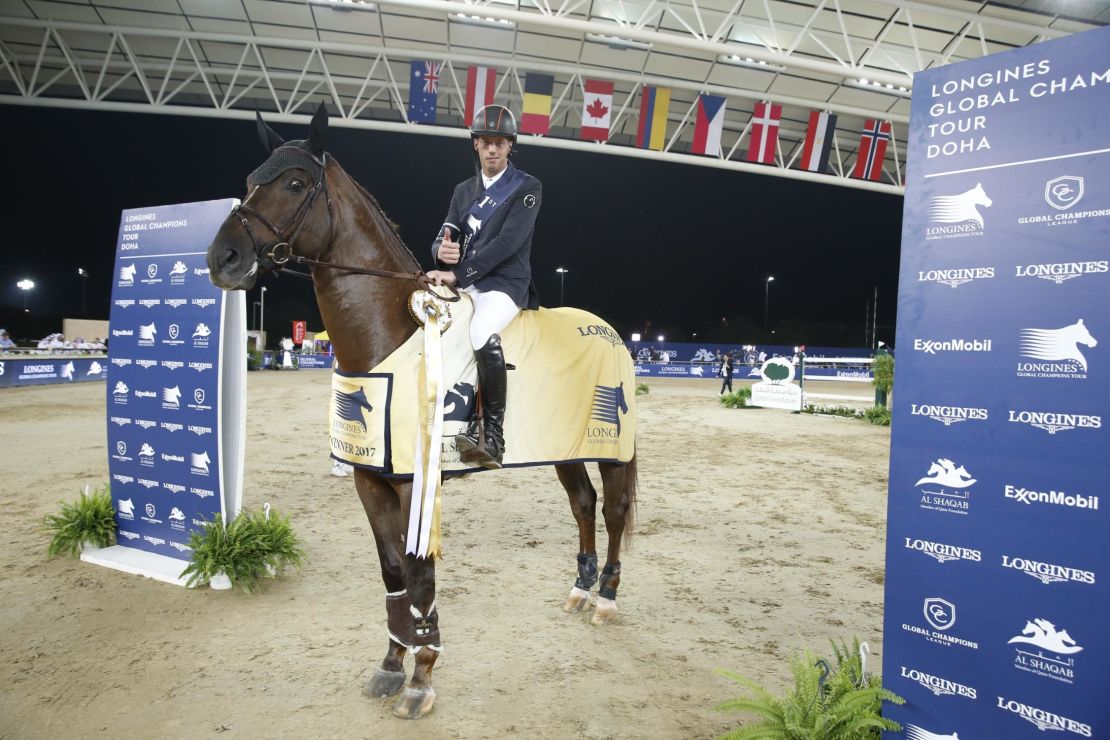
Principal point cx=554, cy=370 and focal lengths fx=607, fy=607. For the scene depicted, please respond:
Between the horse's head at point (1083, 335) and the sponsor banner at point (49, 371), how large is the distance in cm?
2074

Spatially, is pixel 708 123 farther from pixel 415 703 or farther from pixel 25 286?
pixel 25 286

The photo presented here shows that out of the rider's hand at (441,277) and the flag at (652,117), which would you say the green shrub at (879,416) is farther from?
the rider's hand at (441,277)

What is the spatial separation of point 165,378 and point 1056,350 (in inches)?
197

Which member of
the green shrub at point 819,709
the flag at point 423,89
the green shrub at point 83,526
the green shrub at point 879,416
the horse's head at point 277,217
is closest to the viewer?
the green shrub at point 819,709

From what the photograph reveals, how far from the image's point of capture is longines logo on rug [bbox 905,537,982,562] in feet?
6.48

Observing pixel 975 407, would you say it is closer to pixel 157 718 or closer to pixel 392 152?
pixel 157 718

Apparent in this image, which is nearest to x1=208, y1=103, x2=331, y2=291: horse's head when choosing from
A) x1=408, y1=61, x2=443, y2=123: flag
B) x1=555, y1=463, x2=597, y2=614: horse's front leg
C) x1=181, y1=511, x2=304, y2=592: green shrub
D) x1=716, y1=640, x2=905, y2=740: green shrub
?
x1=555, y1=463, x2=597, y2=614: horse's front leg

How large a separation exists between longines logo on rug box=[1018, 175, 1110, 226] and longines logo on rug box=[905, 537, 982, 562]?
1058mm

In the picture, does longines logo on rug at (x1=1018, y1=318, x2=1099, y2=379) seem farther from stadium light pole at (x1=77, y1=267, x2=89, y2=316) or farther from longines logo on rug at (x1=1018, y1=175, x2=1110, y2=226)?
stadium light pole at (x1=77, y1=267, x2=89, y2=316)

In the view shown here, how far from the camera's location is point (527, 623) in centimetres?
362

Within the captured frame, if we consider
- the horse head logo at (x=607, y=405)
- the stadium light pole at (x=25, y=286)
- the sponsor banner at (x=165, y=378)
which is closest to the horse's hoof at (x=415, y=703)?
the horse head logo at (x=607, y=405)

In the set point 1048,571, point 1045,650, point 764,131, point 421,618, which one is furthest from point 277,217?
point 764,131

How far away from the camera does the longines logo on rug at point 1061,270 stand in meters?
1.76

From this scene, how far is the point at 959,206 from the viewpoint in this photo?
202cm
